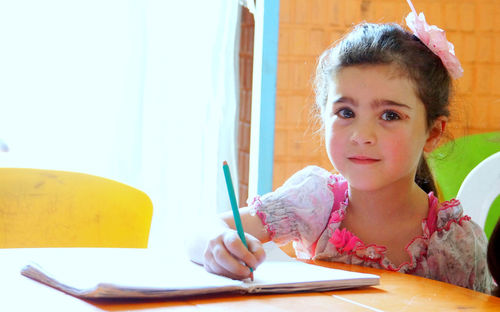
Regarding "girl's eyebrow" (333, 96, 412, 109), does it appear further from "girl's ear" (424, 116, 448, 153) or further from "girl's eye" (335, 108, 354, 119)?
"girl's ear" (424, 116, 448, 153)

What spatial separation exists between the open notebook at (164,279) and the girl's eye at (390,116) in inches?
15.7

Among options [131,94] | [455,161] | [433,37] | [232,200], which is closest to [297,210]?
[433,37]

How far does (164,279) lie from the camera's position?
81 centimetres

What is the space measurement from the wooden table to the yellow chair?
1.01ft

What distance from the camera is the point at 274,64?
1.98 metres

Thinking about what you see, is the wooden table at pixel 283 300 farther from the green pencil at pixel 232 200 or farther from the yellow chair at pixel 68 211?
the yellow chair at pixel 68 211

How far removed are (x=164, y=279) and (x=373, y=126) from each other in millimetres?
577

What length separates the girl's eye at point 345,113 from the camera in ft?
4.25

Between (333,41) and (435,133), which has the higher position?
(333,41)

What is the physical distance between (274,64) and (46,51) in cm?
97

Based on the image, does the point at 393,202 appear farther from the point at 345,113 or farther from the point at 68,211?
the point at 68,211

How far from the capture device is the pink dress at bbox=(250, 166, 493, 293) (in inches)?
50.5

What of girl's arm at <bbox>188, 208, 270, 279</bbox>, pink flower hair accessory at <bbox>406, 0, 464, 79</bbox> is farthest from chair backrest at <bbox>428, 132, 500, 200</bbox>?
girl's arm at <bbox>188, 208, 270, 279</bbox>

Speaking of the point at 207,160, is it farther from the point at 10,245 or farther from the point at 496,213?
the point at 10,245
